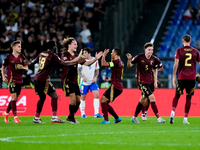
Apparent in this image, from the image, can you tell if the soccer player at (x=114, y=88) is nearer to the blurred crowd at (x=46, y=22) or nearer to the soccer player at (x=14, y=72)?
the soccer player at (x=14, y=72)

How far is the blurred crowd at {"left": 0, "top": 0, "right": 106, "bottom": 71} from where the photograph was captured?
17.8m

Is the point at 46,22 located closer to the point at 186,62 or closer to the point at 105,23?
the point at 105,23

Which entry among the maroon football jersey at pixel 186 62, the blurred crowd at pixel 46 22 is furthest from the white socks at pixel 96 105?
the blurred crowd at pixel 46 22

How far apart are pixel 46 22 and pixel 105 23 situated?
3.41 m

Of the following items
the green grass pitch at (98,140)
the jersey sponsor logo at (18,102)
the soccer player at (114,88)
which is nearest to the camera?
the green grass pitch at (98,140)

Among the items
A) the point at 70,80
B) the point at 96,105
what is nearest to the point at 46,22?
the point at 96,105

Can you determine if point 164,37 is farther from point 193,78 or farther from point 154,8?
point 193,78

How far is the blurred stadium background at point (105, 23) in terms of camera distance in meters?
17.4

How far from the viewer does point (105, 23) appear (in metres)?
17.6

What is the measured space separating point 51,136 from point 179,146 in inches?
90.4

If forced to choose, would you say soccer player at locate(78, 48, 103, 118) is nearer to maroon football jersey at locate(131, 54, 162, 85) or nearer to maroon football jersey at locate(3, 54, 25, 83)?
maroon football jersey at locate(3, 54, 25, 83)

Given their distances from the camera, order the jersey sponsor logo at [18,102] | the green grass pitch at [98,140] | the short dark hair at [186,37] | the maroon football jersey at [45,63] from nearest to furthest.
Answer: the green grass pitch at [98,140] → the short dark hair at [186,37] → the maroon football jersey at [45,63] → the jersey sponsor logo at [18,102]

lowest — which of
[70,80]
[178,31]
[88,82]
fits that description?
[88,82]

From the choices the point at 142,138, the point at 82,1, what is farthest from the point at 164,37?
the point at 142,138
